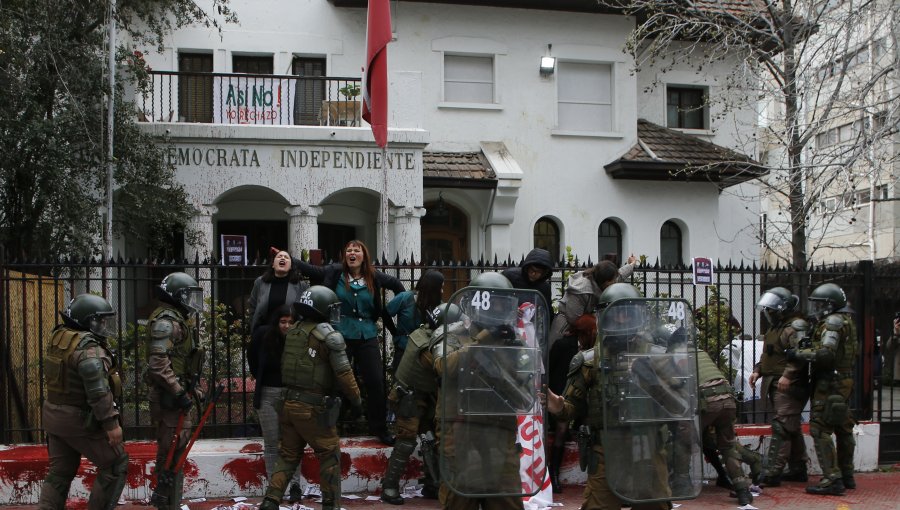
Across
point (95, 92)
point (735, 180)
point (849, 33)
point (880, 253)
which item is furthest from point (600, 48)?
point (880, 253)

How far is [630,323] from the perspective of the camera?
559cm

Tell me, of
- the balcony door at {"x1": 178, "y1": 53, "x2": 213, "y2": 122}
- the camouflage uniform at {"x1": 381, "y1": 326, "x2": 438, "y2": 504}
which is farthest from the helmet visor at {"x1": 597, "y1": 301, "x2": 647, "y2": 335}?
the balcony door at {"x1": 178, "y1": 53, "x2": 213, "y2": 122}

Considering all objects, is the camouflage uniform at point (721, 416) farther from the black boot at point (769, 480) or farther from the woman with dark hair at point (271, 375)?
the woman with dark hair at point (271, 375)

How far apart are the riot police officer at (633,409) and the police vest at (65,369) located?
322cm

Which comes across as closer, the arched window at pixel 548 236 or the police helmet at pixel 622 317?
the police helmet at pixel 622 317

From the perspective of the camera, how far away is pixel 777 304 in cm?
891

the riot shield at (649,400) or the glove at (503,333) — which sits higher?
the glove at (503,333)

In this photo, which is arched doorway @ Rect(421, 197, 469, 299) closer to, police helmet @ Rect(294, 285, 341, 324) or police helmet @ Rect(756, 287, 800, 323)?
police helmet @ Rect(756, 287, 800, 323)

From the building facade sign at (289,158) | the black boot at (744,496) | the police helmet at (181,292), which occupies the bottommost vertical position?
the black boot at (744,496)

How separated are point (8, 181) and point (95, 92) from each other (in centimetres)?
167

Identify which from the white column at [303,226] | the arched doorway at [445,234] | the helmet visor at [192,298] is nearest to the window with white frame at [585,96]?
the arched doorway at [445,234]

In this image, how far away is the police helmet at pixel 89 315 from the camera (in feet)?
21.8

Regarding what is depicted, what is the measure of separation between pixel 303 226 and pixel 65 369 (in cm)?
1012

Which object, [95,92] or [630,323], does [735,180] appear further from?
[630,323]
